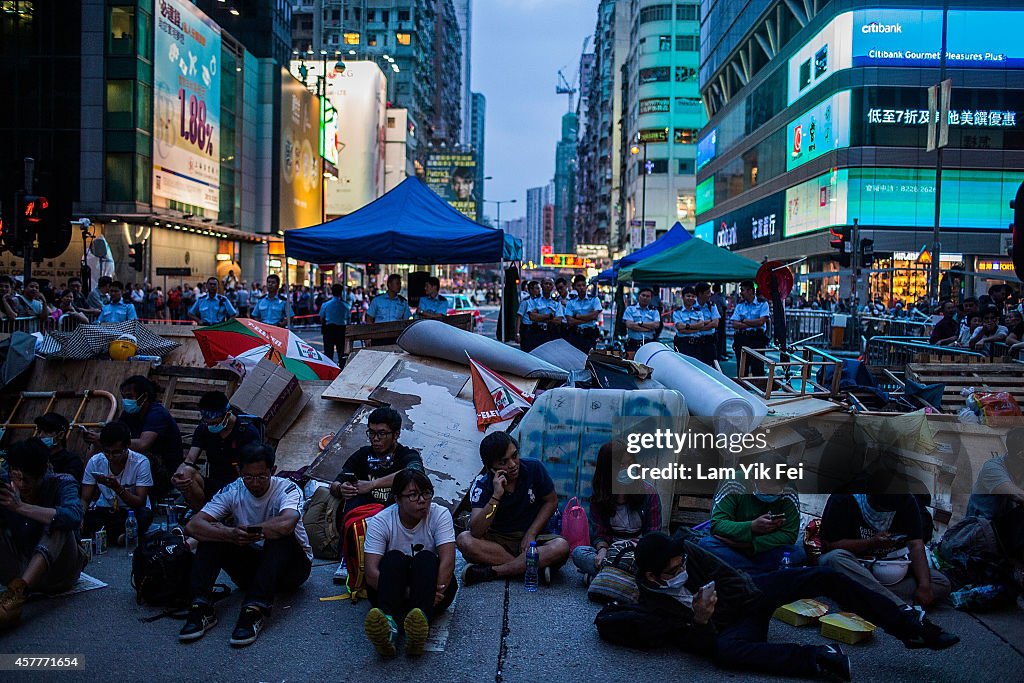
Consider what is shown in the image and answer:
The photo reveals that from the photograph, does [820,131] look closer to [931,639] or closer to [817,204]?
[817,204]

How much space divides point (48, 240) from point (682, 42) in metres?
92.5

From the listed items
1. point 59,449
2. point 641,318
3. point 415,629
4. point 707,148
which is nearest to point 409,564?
point 415,629

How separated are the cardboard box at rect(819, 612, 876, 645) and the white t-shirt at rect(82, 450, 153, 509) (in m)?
5.05

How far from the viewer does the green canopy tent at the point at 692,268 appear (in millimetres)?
16812

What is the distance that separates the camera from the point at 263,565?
17.8 ft

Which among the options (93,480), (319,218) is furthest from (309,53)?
(93,480)

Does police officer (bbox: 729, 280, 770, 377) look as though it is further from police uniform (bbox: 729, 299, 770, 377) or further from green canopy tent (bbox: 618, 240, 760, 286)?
green canopy tent (bbox: 618, 240, 760, 286)

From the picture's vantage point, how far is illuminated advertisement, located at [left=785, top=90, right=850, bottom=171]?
1740 inches

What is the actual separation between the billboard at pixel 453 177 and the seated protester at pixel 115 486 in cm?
12593

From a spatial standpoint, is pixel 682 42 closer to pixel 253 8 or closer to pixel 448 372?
pixel 253 8

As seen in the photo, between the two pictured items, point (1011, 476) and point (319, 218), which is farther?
point (319, 218)

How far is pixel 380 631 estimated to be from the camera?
4711 mm

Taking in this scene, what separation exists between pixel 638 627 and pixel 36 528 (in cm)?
373

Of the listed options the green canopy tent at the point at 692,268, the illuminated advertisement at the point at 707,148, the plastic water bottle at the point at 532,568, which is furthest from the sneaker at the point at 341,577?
the illuminated advertisement at the point at 707,148
